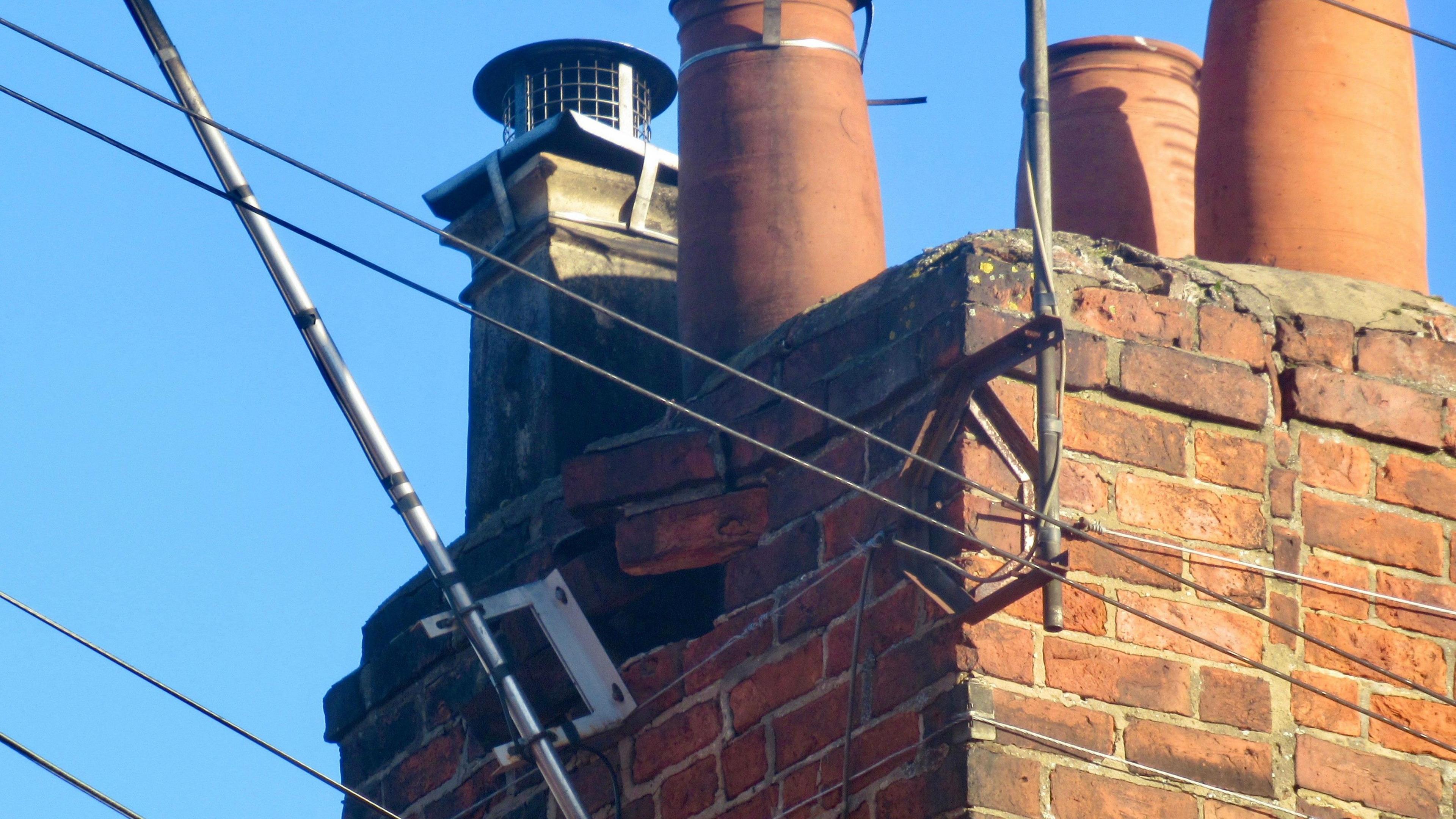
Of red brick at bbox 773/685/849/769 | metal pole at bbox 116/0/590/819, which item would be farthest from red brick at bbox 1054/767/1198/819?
metal pole at bbox 116/0/590/819

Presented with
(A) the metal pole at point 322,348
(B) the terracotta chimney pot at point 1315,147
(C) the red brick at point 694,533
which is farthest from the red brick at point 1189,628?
(A) the metal pole at point 322,348

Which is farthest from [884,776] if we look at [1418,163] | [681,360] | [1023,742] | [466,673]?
[1418,163]

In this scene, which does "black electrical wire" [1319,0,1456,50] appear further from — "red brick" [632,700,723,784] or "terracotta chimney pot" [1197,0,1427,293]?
"red brick" [632,700,723,784]

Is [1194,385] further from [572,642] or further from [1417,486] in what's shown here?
[572,642]

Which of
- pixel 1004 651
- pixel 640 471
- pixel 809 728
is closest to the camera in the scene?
pixel 1004 651

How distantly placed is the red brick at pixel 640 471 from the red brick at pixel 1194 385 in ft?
2.47

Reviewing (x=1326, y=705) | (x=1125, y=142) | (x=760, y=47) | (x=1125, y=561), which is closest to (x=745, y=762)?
(x=1125, y=561)

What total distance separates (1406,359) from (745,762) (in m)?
1.32

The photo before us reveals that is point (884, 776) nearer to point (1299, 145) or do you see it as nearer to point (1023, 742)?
point (1023, 742)

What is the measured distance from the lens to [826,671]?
3088 millimetres

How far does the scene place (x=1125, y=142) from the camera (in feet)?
15.2

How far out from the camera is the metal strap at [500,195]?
471 centimetres

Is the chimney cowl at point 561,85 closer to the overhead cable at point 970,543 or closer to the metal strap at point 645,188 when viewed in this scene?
the metal strap at point 645,188

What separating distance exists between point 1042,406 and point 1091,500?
0.27 meters
